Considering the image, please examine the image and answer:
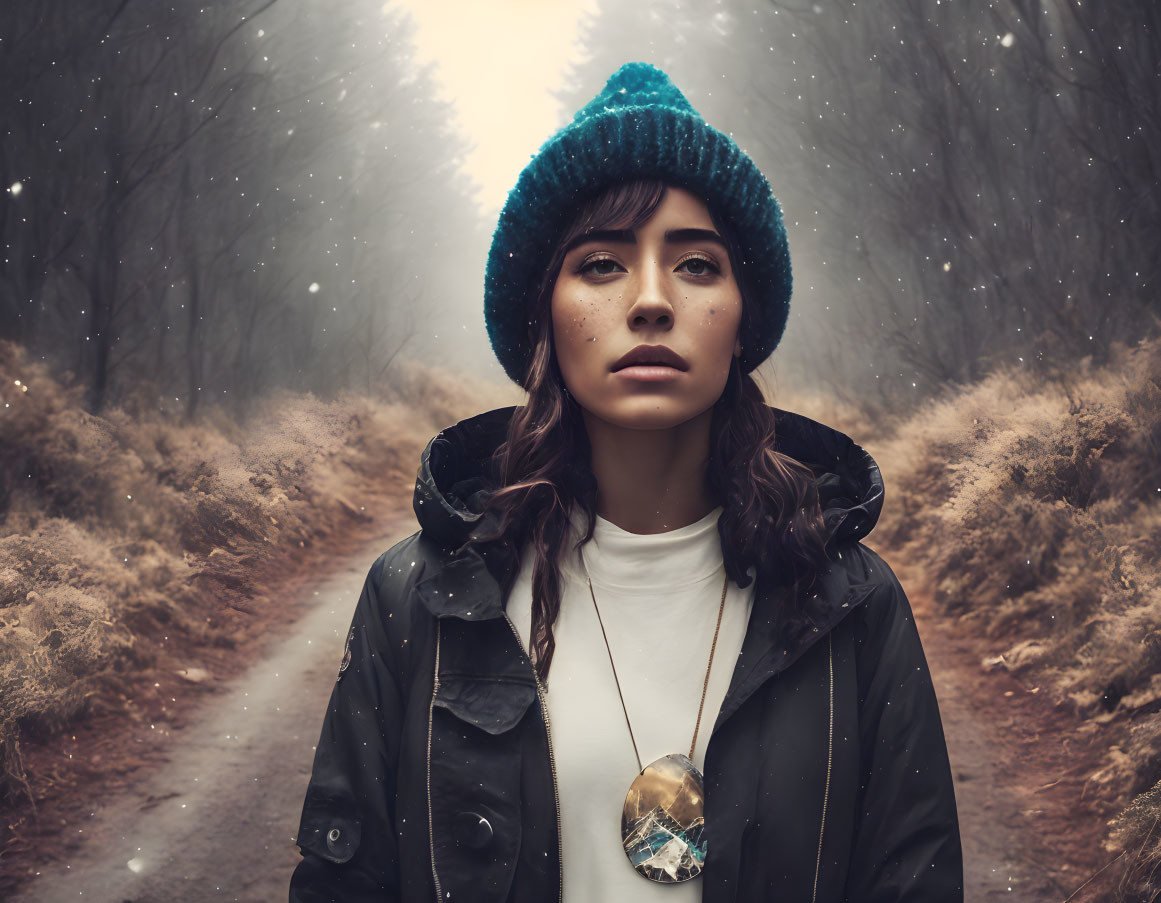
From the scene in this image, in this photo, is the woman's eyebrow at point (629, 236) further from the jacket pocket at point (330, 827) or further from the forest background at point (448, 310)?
the forest background at point (448, 310)

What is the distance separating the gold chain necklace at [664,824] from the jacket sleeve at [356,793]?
→ 41cm

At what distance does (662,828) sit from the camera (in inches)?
51.9

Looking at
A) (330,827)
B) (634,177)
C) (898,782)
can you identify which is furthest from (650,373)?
(330,827)

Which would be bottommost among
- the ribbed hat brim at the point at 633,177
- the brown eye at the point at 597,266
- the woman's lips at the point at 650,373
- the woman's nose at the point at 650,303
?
the woman's lips at the point at 650,373

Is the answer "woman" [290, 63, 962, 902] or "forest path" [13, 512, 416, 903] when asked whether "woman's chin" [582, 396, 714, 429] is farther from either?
"forest path" [13, 512, 416, 903]

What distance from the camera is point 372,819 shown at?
140 centimetres

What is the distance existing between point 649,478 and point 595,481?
0.10 m

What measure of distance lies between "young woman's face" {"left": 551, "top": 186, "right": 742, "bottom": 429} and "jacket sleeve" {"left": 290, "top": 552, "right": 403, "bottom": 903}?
1.89 ft

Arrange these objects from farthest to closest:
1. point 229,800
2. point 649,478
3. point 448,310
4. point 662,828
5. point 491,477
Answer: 1. point 448,310
2. point 229,800
3. point 491,477
4. point 649,478
5. point 662,828

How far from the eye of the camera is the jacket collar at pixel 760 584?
1.35 meters

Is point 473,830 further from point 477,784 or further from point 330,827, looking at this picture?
point 330,827

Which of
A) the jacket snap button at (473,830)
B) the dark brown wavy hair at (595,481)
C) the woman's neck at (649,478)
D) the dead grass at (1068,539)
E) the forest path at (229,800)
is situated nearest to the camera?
the jacket snap button at (473,830)

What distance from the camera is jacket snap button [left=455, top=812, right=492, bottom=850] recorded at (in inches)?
51.6

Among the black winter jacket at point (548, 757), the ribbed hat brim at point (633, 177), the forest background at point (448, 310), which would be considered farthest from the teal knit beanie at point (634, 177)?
the forest background at point (448, 310)
